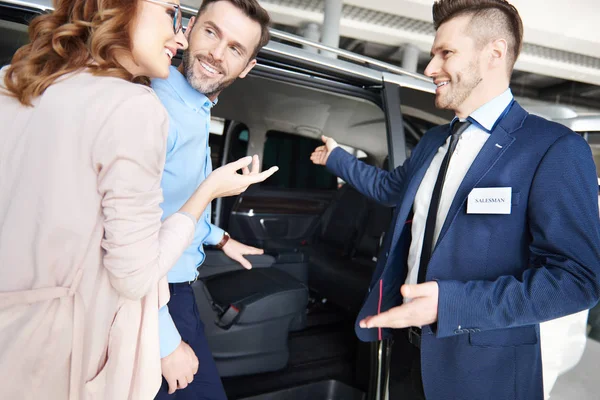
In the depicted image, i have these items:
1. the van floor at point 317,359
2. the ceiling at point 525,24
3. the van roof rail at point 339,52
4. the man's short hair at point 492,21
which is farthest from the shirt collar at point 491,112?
the ceiling at point 525,24

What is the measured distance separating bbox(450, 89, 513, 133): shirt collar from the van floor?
1.37 m

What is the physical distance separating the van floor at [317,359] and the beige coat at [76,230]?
1392mm

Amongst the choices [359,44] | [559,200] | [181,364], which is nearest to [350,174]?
[559,200]

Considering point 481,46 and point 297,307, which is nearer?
point 481,46

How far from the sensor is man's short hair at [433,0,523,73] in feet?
3.98

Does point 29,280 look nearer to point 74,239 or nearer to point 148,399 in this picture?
point 74,239

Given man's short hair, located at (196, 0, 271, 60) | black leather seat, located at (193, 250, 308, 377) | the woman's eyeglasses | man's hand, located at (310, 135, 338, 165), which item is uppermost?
man's short hair, located at (196, 0, 271, 60)

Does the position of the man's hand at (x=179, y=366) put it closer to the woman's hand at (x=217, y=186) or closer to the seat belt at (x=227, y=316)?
the woman's hand at (x=217, y=186)

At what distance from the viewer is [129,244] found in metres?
0.70

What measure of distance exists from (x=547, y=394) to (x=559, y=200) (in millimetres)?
1010

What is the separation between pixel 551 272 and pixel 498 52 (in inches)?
25.8

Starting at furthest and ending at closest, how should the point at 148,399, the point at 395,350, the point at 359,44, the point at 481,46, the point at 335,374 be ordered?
1. the point at 359,44
2. the point at 335,374
3. the point at 395,350
4. the point at 481,46
5. the point at 148,399

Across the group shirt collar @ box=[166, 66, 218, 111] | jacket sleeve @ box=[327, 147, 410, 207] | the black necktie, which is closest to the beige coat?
shirt collar @ box=[166, 66, 218, 111]

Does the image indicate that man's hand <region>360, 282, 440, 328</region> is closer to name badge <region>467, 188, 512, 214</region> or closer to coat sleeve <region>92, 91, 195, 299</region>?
name badge <region>467, 188, 512, 214</region>
